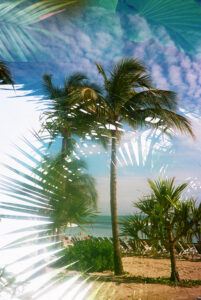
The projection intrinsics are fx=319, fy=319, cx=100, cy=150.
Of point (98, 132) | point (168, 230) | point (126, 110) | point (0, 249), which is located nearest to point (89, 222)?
point (0, 249)

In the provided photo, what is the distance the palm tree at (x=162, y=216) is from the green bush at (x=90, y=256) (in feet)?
2.08

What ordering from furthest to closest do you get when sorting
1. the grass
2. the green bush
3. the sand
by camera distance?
the grass → the green bush → the sand

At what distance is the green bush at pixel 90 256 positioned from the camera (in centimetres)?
364

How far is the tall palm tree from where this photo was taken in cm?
520

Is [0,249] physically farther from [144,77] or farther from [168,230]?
[144,77]

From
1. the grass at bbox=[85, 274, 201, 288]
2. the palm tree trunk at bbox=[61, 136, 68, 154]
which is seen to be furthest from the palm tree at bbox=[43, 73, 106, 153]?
the grass at bbox=[85, 274, 201, 288]

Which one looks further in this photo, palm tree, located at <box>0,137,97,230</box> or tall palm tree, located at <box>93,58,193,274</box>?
tall palm tree, located at <box>93,58,193,274</box>

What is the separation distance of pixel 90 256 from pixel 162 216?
109 centimetres

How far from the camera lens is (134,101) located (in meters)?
5.41

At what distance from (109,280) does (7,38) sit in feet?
10.9

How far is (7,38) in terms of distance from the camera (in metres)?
1.62

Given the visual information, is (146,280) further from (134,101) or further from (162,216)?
(134,101)

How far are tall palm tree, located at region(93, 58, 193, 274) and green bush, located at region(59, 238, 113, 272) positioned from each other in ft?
1.15
